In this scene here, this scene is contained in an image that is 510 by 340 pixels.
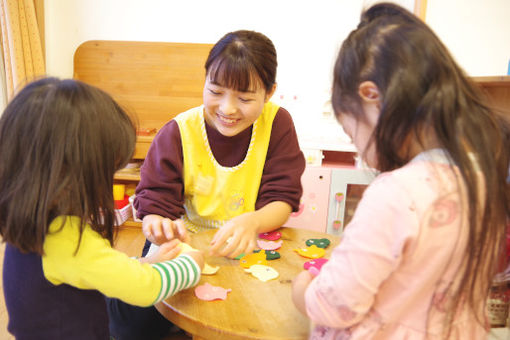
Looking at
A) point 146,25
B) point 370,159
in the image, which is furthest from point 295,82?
point 370,159

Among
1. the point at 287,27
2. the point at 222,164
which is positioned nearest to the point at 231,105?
the point at 222,164

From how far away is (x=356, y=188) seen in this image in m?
2.50

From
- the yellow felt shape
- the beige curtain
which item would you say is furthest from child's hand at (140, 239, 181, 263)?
the beige curtain

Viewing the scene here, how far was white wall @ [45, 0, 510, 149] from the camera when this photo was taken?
2.64 m

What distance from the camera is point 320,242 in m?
0.97

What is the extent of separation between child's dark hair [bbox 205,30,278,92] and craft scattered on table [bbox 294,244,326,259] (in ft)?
1.41

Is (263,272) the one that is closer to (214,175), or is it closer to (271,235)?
(271,235)

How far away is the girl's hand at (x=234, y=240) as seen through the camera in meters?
0.85

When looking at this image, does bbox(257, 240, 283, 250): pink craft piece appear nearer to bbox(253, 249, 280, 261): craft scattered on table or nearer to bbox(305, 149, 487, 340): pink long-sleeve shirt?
bbox(253, 249, 280, 261): craft scattered on table

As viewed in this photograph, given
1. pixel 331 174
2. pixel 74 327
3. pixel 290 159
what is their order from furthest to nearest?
pixel 331 174 → pixel 290 159 → pixel 74 327

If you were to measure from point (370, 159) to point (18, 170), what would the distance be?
0.56 meters

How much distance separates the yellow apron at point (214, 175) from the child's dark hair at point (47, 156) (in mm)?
480

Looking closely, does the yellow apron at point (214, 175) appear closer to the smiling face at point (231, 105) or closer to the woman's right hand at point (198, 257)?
the smiling face at point (231, 105)

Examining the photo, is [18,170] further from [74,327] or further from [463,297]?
[463,297]
